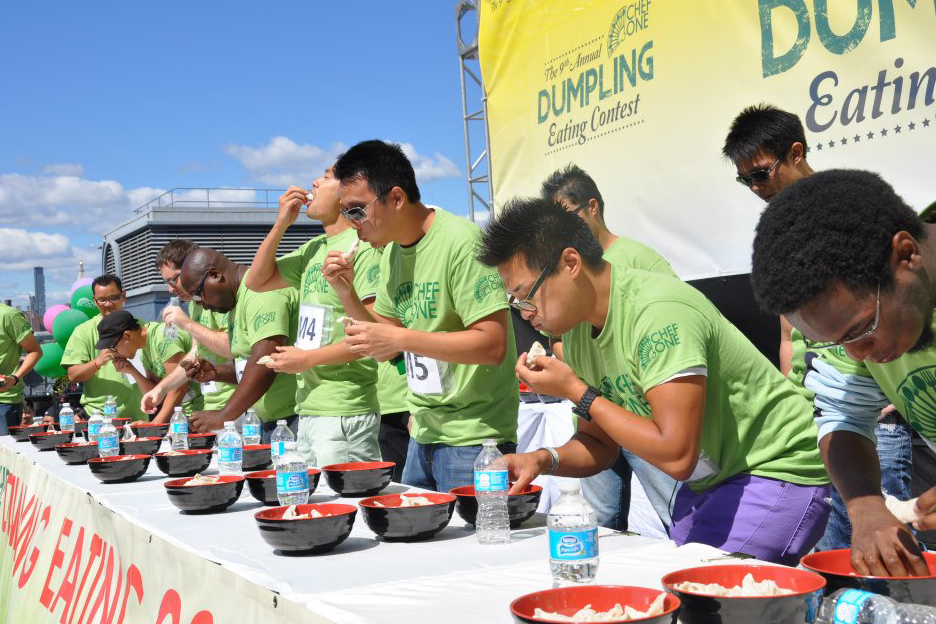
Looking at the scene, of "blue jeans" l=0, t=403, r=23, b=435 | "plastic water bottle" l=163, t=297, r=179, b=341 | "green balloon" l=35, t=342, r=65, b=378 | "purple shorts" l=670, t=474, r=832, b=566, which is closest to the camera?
"purple shorts" l=670, t=474, r=832, b=566

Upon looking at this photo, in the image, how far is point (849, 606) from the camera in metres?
0.98

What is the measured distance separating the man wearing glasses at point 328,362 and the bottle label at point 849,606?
6.17ft

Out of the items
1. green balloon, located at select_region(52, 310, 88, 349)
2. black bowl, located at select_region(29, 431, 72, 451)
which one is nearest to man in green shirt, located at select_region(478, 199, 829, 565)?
black bowl, located at select_region(29, 431, 72, 451)

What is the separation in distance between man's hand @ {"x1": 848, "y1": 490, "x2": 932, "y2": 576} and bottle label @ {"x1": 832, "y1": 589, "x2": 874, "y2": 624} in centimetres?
19

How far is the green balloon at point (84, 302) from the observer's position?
953 centimetres

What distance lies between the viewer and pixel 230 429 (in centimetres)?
260

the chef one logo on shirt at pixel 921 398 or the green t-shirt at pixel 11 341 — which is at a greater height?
the green t-shirt at pixel 11 341

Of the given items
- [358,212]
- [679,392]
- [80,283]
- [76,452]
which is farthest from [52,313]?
[679,392]

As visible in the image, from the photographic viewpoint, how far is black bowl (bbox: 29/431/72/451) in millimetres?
3795

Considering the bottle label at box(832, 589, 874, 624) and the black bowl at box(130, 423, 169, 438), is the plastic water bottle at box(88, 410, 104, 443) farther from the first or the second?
the bottle label at box(832, 589, 874, 624)

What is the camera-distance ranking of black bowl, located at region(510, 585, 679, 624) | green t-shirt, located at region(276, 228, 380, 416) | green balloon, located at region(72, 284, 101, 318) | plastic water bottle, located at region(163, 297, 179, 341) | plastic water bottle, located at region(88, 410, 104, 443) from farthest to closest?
green balloon, located at region(72, 284, 101, 318) < plastic water bottle, located at region(163, 297, 179, 341) < plastic water bottle, located at region(88, 410, 104, 443) < green t-shirt, located at region(276, 228, 380, 416) < black bowl, located at region(510, 585, 679, 624)

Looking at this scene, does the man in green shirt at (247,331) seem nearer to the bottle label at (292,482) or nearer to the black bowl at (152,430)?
the black bowl at (152,430)

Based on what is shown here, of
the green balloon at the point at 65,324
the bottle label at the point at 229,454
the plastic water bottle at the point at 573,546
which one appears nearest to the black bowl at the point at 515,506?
the plastic water bottle at the point at 573,546

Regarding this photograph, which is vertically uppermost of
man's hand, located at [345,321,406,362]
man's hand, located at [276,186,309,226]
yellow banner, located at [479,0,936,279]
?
yellow banner, located at [479,0,936,279]
